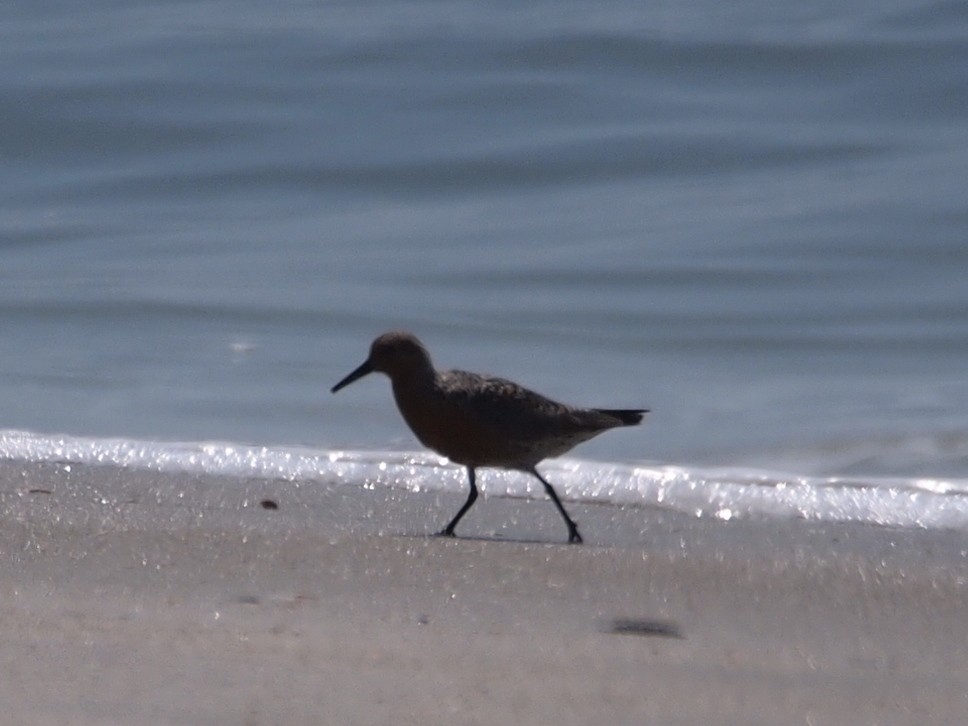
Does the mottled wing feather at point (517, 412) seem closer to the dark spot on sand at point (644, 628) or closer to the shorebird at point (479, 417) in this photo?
the shorebird at point (479, 417)

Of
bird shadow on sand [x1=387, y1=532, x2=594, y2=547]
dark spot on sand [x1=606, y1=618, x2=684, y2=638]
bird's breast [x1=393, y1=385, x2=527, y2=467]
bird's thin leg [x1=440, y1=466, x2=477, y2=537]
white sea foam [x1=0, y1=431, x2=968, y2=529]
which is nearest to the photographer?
dark spot on sand [x1=606, y1=618, x2=684, y2=638]

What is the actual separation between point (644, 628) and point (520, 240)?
975cm

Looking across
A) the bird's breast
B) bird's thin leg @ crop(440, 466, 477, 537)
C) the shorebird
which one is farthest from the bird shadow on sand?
the bird's breast

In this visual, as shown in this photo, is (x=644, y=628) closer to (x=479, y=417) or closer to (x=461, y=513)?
(x=461, y=513)

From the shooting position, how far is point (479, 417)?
5355 mm

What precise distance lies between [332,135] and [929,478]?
11.9 metres

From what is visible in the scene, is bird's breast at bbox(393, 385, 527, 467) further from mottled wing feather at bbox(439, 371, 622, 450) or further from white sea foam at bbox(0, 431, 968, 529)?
white sea foam at bbox(0, 431, 968, 529)

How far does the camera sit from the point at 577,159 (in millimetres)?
16062

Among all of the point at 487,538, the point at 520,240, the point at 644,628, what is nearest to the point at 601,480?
the point at 487,538

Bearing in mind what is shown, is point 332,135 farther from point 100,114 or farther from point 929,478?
point 929,478

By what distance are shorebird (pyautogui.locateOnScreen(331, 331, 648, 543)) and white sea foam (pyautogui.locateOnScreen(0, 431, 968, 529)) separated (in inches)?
21.4

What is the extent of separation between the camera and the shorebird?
5.37 m

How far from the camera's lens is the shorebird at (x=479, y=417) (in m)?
5.37

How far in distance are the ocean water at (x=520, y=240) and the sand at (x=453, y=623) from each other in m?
1.45
